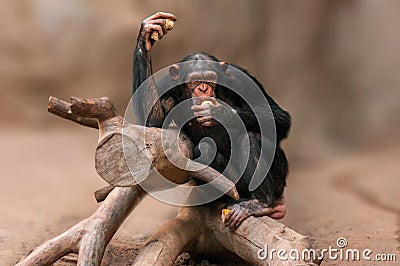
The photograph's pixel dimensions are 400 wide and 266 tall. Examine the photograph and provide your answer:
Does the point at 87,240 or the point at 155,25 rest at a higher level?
the point at 155,25

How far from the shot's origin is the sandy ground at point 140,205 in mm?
3678

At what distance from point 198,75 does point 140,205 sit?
225 cm

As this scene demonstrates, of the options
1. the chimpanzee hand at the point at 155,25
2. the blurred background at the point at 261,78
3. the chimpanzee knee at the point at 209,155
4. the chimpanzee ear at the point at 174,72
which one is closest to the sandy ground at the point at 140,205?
the blurred background at the point at 261,78

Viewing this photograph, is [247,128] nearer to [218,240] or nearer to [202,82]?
[202,82]

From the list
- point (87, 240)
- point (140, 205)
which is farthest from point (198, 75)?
point (140, 205)

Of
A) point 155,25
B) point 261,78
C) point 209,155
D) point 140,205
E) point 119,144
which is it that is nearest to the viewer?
Answer: point 119,144

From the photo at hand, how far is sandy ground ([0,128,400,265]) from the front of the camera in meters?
3.68

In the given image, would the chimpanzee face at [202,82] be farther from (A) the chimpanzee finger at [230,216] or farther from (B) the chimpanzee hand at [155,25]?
(A) the chimpanzee finger at [230,216]

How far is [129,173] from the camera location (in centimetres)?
258

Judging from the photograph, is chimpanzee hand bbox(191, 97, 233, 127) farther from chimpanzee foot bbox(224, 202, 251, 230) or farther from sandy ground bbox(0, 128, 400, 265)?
sandy ground bbox(0, 128, 400, 265)

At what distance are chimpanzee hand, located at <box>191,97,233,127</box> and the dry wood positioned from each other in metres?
0.14

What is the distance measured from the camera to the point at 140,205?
16.9 ft

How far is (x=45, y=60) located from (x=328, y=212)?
3442 millimetres

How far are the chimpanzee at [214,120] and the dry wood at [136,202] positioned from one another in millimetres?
124
